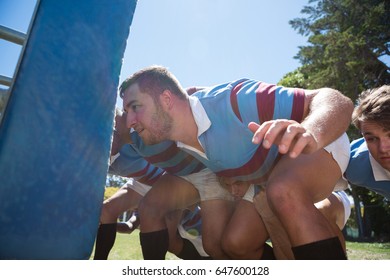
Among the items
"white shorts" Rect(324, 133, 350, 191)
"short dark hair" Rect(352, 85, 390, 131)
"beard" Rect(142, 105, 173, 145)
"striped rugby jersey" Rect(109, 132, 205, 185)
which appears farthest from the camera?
"striped rugby jersey" Rect(109, 132, 205, 185)

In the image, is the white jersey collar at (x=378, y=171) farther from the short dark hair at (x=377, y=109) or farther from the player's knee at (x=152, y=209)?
the player's knee at (x=152, y=209)

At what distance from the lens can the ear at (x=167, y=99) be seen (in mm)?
1518

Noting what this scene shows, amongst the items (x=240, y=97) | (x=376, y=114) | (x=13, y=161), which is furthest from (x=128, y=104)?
(x=376, y=114)

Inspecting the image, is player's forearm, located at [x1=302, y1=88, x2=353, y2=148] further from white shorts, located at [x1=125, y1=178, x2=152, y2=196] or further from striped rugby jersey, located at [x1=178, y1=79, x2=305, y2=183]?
white shorts, located at [x1=125, y1=178, x2=152, y2=196]

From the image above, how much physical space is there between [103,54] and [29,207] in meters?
0.43

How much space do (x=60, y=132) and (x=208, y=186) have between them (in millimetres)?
1197

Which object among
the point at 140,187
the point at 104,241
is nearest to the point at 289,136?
the point at 104,241

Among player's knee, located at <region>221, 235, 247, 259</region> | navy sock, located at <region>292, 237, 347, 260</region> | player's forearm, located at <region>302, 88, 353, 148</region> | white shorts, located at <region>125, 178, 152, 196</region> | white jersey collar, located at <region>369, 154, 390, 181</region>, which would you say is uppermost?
player's forearm, located at <region>302, 88, 353, 148</region>

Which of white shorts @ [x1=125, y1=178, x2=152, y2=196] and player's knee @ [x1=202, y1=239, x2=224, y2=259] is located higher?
white shorts @ [x1=125, y1=178, x2=152, y2=196]

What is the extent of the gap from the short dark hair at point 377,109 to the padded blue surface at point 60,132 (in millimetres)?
1046

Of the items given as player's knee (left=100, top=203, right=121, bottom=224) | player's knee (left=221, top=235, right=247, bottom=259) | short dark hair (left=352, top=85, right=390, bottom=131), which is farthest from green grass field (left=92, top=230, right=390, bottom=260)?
short dark hair (left=352, top=85, right=390, bottom=131)

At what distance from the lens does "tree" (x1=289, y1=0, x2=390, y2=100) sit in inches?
271

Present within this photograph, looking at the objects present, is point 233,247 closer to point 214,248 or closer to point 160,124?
point 214,248

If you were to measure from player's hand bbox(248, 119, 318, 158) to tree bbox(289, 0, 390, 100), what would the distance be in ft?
22.5
